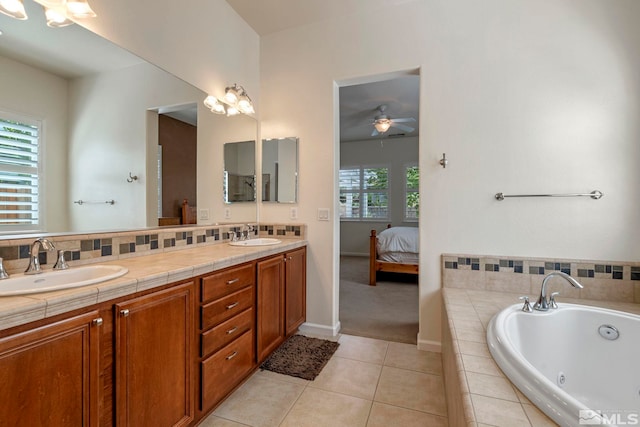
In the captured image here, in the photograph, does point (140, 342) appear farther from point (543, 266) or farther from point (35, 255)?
point (543, 266)

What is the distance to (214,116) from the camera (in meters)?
2.35

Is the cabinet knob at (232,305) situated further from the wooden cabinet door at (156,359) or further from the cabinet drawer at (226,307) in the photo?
the wooden cabinet door at (156,359)

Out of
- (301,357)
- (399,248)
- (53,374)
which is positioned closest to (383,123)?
(399,248)

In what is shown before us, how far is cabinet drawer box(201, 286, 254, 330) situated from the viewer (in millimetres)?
1455

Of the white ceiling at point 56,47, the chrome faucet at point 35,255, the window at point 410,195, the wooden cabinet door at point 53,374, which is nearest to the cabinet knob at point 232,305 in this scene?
the wooden cabinet door at point 53,374

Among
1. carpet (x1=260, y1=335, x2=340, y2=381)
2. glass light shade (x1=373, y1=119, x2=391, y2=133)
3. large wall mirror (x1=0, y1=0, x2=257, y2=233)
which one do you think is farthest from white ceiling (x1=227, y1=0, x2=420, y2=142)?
carpet (x1=260, y1=335, x2=340, y2=381)

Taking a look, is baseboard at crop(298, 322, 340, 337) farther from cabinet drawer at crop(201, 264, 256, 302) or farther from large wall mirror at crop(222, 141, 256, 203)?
large wall mirror at crop(222, 141, 256, 203)

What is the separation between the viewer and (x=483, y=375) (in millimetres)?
1028

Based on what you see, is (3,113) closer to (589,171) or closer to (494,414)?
(494,414)

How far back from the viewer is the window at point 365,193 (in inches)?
265

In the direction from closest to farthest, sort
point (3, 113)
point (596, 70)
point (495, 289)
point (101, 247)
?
point (3, 113) < point (101, 247) < point (596, 70) < point (495, 289)

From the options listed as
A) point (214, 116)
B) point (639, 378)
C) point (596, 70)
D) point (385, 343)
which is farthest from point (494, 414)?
point (214, 116)

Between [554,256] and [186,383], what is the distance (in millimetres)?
2408

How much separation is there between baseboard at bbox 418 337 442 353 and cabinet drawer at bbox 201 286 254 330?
1.40m
